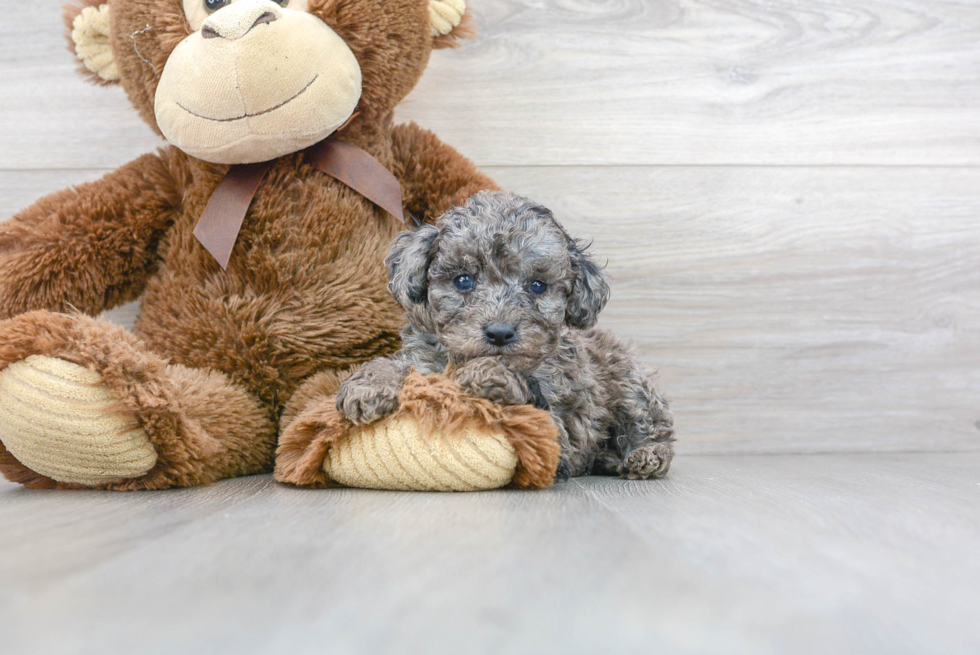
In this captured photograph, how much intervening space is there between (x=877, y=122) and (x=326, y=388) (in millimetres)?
1560

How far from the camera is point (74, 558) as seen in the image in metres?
0.82

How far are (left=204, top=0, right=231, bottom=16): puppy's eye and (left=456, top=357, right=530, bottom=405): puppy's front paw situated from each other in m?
0.84

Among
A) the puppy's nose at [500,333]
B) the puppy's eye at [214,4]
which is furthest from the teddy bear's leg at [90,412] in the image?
the puppy's eye at [214,4]

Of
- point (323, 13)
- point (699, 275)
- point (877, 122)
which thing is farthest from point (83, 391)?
point (877, 122)

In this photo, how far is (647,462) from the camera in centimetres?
147

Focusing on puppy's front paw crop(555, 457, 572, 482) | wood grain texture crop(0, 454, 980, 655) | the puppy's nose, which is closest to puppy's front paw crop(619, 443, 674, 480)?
puppy's front paw crop(555, 457, 572, 482)

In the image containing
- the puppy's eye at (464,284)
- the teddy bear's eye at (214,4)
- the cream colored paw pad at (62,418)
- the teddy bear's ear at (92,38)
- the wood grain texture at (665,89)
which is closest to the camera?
the cream colored paw pad at (62,418)

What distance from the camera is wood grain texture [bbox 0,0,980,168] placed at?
1.90 meters

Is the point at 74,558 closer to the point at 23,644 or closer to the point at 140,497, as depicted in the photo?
the point at 23,644

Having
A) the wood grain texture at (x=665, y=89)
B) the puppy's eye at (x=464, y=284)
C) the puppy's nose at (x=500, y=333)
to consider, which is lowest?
the puppy's nose at (x=500, y=333)

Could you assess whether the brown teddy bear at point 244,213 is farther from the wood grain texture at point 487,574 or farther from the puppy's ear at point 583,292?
the puppy's ear at point 583,292

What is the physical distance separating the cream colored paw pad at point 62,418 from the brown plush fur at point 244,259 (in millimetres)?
217

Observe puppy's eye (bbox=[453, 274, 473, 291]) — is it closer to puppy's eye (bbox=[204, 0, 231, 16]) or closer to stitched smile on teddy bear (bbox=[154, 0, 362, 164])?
stitched smile on teddy bear (bbox=[154, 0, 362, 164])

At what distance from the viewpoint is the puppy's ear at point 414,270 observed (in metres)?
1.35
